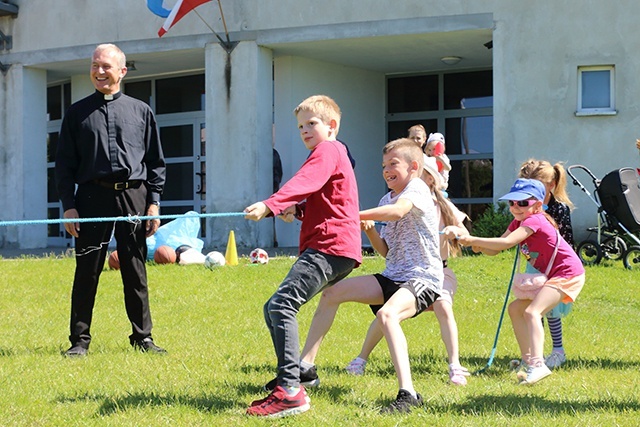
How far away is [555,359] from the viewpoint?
20.0 ft

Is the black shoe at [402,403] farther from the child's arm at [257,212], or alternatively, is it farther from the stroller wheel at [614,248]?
the stroller wheel at [614,248]

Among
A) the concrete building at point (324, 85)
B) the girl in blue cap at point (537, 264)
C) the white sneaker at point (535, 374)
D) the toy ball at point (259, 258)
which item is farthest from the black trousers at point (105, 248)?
the concrete building at point (324, 85)

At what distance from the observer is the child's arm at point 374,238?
505 cm

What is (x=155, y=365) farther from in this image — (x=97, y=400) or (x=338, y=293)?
(x=338, y=293)

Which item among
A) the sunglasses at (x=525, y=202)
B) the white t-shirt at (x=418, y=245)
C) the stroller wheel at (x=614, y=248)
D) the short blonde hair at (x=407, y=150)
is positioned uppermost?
the short blonde hair at (x=407, y=150)

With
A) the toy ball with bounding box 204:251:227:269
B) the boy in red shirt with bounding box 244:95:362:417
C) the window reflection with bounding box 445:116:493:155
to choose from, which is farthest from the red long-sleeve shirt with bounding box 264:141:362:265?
the window reflection with bounding box 445:116:493:155

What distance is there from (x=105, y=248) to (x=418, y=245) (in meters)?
2.34

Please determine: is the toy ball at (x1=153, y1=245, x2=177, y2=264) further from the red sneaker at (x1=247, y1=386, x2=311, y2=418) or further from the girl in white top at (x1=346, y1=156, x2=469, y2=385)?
the red sneaker at (x1=247, y1=386, x2=311, y2=418)

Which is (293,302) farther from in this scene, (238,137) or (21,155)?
(21,155)

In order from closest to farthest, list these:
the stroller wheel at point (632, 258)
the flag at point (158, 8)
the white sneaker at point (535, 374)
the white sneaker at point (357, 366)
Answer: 1. the white sneaker at point (535, 374)
2. the white sneaker at point (357, 366)
3. the stroller wheel at point (632, 258)
4. the flag at point (158, 8)

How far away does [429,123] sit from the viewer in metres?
18.3

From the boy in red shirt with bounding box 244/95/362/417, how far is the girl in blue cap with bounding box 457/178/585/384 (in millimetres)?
1060

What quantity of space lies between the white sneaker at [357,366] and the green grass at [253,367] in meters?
0.11

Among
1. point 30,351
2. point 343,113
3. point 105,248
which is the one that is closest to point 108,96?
point 105,248
